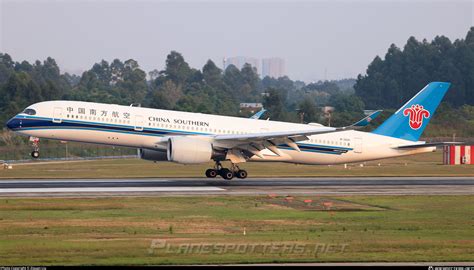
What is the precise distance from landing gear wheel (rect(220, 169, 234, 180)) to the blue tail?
9.74 meters

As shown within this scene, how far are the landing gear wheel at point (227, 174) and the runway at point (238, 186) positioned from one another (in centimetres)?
32

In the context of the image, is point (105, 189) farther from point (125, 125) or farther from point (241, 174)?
point (241, 174)

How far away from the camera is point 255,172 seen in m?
50.3

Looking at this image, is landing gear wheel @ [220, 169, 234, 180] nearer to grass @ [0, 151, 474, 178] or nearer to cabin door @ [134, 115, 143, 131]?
grass @ [0, 151, 474, 178]

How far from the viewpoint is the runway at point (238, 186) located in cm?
3556

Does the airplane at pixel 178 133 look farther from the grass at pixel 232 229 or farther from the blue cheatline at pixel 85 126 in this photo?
the grass at pixel 232 229

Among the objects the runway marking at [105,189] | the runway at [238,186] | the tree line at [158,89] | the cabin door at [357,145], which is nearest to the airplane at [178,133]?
the runway at [238,186]

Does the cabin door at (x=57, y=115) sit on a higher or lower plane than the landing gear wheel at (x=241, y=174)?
higher

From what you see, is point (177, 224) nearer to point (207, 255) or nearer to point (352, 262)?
point (207, 255)

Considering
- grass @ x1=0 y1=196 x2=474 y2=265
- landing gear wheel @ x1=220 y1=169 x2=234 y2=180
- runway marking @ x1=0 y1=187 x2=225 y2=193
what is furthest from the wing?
grass @ x1=0 y1=196 x2=474 y2=265

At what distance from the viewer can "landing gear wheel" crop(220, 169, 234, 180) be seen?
4250 cm

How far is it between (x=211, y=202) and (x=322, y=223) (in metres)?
6.75

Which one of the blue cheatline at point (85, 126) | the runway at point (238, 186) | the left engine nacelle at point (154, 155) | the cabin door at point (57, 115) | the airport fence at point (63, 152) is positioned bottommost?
the airport fence at point (63, 152)

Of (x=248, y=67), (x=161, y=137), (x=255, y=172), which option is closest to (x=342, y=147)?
(x=255, y=172)
